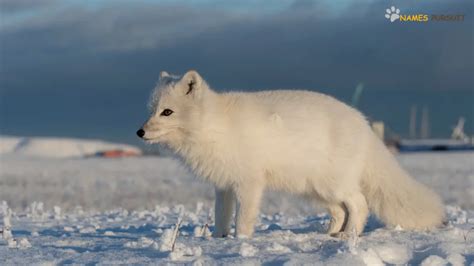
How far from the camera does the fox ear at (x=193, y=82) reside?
5.44m

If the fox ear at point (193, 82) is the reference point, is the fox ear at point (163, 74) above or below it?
above

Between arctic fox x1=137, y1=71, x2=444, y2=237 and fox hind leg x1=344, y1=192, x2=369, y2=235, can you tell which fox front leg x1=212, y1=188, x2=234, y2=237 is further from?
fox hind leg x1=344, y1=192, x2=369, y2=235

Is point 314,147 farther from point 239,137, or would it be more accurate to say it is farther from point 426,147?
point 426,147

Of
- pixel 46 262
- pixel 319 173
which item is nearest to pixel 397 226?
pixel 319 173

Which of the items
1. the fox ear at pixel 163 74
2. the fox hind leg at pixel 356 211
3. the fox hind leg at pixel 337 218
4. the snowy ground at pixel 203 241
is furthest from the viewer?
the fox hind leg at pixel 337 218

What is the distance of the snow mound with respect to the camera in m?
41.8

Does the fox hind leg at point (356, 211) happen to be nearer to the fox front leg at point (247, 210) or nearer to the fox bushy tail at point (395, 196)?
the fox bushy tail at point (395, 196)

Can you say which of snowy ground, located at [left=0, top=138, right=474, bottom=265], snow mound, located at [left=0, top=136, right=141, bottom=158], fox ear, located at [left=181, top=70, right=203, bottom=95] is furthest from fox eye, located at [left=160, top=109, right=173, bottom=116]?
snow mound, located at [left=0, top=136, right=141, bottom=158]

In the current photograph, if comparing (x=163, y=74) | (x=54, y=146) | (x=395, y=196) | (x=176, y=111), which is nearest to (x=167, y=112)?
(x=176, y=111)

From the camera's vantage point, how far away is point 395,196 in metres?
6.04

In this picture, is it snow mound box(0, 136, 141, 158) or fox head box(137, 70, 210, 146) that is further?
snow mound box(0, 136, 141, 158)

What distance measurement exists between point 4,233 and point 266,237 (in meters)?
2.12

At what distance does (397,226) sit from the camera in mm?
5891

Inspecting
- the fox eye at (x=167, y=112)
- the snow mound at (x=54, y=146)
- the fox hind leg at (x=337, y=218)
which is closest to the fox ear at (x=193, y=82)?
the fox eye at (x=167, y=112)
